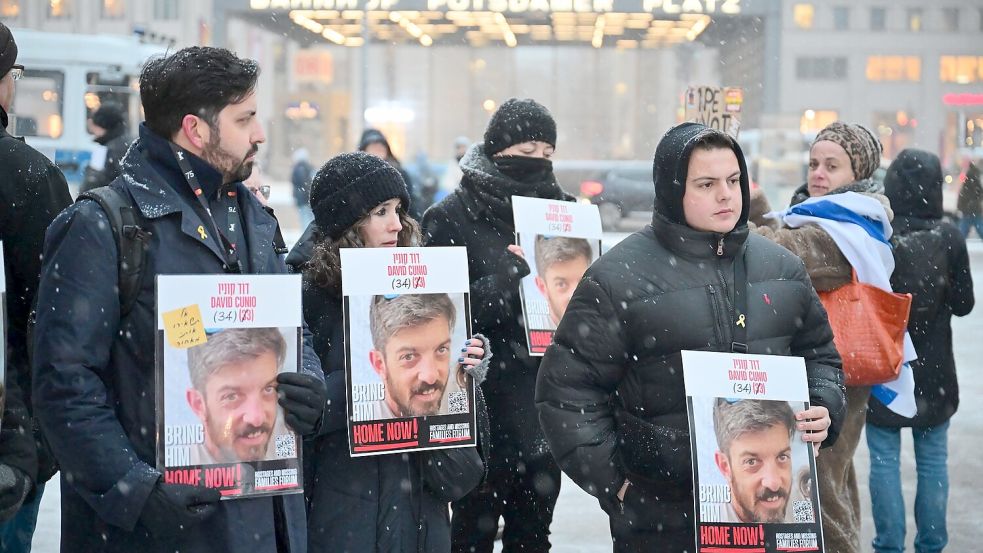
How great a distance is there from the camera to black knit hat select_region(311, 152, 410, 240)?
383cm

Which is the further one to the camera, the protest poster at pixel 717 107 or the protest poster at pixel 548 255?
the protest poster at pixel 717 107

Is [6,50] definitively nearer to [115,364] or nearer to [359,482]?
[115,364]

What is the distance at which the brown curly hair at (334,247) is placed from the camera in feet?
12.1

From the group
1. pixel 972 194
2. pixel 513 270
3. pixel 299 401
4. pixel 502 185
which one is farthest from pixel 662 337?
pixel 972 194

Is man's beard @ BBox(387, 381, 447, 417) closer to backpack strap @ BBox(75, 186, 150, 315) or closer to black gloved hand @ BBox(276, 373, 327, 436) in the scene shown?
black gloved hand @ BBox(276, 373, 327, 436)

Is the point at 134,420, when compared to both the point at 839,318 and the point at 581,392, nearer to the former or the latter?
the point at 581,392

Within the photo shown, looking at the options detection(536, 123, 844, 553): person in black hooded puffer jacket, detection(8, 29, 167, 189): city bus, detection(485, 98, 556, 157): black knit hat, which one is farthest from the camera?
detection(8, 29, 167, 189): city bus

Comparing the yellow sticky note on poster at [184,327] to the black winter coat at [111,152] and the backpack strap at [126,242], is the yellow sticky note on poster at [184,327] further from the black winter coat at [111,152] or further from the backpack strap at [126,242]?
the black winter coat at [111,152]

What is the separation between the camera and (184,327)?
2.70 m

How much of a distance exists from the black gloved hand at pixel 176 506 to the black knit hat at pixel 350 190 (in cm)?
135

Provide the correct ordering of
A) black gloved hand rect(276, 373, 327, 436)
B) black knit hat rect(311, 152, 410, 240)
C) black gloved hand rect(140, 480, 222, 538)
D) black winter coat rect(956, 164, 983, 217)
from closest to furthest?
black gloved hand rect(140, 480, 222, 538) → black gloved hand rect(276, 373, 327, 436) → black knit hat rect(311, 152, 410, 240) → black winter coat rect(956, 164, 983, 217)

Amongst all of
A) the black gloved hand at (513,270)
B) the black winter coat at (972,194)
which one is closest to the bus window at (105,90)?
the black winter coat at (972,194)

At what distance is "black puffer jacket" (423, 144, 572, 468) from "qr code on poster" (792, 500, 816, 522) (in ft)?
5.93

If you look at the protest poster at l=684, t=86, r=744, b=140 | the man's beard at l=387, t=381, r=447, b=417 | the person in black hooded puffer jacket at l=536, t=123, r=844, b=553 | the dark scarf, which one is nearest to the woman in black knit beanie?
the man's beard at l=387, t=381, r=447, b=417
